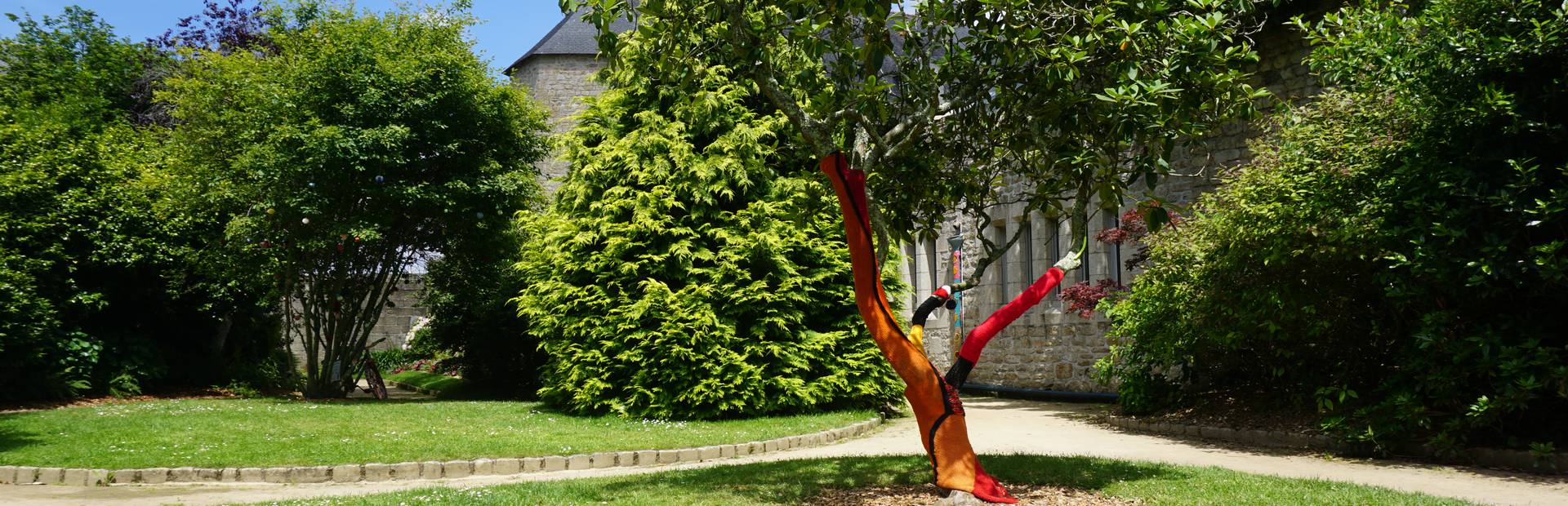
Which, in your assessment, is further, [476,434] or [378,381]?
[378,381]

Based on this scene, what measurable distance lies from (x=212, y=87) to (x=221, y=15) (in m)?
7.61

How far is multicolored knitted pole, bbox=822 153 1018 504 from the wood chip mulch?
0.27 meters

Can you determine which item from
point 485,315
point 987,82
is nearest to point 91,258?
point 485,315

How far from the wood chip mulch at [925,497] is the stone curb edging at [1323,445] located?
13.0 ft

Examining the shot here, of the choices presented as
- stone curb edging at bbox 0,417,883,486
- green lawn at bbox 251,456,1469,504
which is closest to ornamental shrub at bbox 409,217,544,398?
stone curb edging at bbox 0,417,883,486

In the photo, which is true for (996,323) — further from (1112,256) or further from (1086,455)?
(1112,256)

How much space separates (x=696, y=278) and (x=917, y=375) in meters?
7.47

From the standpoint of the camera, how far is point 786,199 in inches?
532

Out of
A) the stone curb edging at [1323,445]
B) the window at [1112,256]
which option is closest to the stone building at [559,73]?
the window at [1112,256]

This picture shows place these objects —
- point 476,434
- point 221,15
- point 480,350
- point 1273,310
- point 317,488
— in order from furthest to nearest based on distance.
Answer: point 221,15
point 480,350
point 476,434
point 1273,310
point 317,488

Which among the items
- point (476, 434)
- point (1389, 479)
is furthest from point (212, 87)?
point (1389, 479)

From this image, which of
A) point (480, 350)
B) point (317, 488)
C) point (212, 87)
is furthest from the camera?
point (480, 350)

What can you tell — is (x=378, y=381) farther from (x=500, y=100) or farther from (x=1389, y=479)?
(x=1389, y=479)

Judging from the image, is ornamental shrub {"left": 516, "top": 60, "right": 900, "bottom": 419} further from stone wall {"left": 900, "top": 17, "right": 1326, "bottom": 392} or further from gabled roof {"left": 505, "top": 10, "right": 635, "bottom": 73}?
gabled roof {"left": 505, "top": 10, "right": 635, "bottom": 73}
